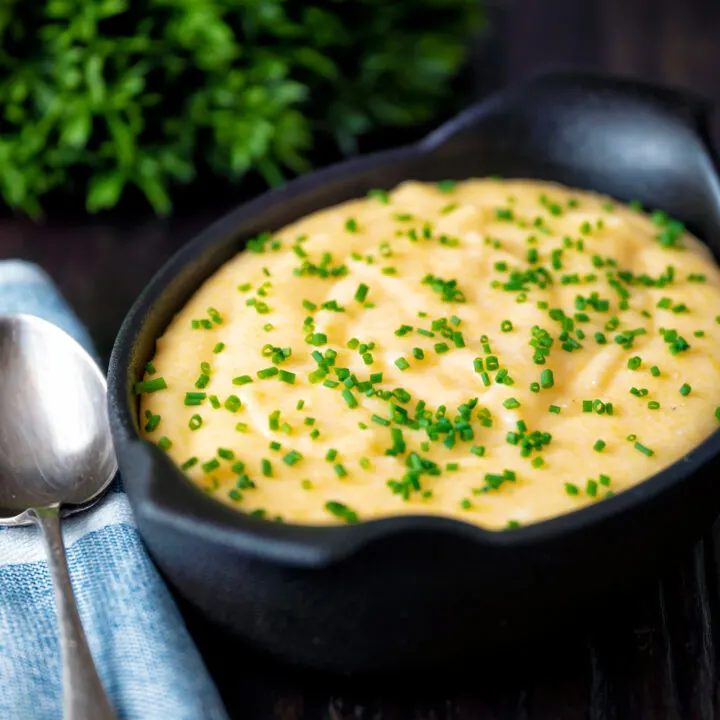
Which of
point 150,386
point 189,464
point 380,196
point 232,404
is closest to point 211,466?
point 189,464

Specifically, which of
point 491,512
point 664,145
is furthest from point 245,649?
point 664,145

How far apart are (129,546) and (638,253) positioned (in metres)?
1.37

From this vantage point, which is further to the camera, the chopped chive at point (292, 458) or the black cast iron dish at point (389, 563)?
the chopped chive at point (292, 458)

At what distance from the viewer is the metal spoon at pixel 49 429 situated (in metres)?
2.38

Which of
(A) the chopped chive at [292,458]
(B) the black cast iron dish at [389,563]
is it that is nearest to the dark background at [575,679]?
(B) the black cast iron dish at [389,563]

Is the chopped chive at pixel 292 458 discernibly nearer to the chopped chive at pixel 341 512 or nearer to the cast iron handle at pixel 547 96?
the chopped chive at pixel 341 512

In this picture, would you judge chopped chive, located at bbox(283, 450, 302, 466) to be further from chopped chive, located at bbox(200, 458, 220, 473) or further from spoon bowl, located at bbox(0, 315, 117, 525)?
spoon bowl, located at bbox(0, 315, 117, 525)

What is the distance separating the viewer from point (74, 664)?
1910 mm

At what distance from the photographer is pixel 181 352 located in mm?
2357

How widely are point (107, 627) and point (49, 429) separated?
1.85 feet

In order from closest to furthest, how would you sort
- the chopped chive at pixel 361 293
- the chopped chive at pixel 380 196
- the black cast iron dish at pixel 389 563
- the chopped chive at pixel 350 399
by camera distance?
the black cast iron dish at pixel 389 563 < the chopped chive at pixel 350 399 < the chopped chive at pixel 361 293 < the chopped chive at pixel 380 196

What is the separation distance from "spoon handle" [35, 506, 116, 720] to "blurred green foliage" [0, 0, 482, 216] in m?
1.76

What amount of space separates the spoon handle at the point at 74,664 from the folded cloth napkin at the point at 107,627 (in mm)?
72

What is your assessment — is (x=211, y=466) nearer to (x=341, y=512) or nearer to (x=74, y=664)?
(x=341, y=512)
